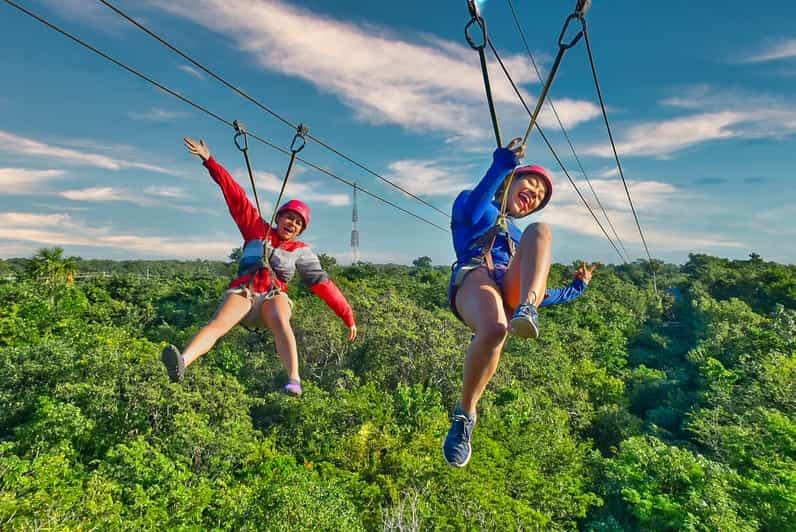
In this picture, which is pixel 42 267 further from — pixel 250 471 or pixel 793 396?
pixel 793 396

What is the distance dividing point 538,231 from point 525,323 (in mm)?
547

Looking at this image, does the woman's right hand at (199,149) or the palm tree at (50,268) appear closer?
the woman's right hand at (199,149)

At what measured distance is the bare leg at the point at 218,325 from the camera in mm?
3090

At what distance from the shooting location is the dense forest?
14539mm

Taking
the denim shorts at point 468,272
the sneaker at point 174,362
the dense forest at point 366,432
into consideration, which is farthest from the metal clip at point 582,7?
the dense forest at point 366,432

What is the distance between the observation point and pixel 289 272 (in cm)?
357

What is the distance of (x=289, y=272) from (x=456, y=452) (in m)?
1.63

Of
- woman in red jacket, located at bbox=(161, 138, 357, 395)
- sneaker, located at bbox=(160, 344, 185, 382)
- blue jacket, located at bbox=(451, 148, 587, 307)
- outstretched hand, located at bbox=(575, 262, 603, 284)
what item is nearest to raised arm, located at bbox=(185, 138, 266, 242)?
woman in red jacket, located at bbox=(161, 138, 357, 395)

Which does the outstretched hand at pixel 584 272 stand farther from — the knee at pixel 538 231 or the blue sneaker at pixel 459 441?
the blue sneaker at pixel 459 441

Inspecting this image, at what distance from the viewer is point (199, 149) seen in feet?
11.2

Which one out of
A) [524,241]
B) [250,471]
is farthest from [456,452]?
[250,471]

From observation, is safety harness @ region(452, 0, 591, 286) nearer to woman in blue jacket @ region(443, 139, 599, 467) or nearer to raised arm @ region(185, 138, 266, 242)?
woman in blue jacket @ region(443, 139, 599, 467)

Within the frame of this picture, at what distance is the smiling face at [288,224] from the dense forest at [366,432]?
11.6 metres

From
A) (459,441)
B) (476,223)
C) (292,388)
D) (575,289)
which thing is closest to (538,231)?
(476,223)
